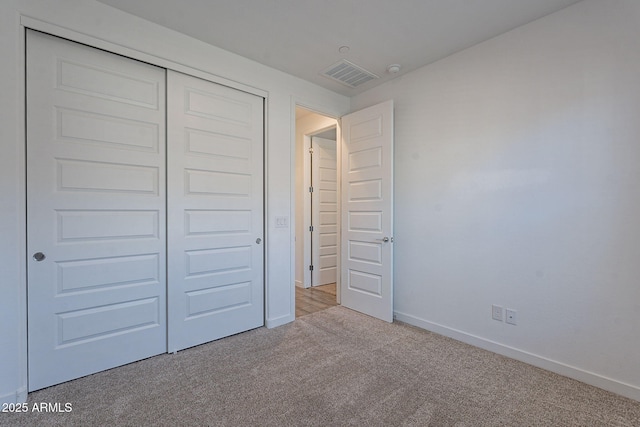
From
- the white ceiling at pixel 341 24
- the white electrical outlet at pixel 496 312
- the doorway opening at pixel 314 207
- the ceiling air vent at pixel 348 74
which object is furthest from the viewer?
the doorway opening at pixel 314 207

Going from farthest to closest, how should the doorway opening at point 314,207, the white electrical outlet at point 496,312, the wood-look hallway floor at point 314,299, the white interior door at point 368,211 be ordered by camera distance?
the doorway opening at point 314,207 → the wood-look hallway floor at point 314,299 → the white interior door at point 368,211 → the white electrical outlet at point 496,312

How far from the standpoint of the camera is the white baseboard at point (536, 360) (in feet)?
6.27

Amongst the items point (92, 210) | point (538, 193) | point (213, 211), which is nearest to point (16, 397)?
point (92, 210)

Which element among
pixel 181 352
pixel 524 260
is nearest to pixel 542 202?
pixel 524 260

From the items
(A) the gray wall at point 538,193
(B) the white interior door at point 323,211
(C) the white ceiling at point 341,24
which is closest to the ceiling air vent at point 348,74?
(C) the white ceiling at point 341,24

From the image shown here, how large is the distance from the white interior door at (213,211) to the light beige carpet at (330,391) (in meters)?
0.33

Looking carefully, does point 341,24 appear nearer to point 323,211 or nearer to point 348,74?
point 348,74

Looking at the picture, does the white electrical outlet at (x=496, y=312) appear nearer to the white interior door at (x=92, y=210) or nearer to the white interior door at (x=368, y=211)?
the white interior door at (x=368, y=211)

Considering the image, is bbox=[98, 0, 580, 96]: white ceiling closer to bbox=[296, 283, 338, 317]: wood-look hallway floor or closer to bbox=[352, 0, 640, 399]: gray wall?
bbox=[352, 0, 640, 399]: gray wall

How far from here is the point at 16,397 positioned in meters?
1.78

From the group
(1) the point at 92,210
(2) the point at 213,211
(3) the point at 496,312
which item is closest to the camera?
(1) the point at 92,210

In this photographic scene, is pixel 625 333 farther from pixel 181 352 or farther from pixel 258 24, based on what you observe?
pixel 258 24

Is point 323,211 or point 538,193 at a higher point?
point 538,193

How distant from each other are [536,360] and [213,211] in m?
2.95
